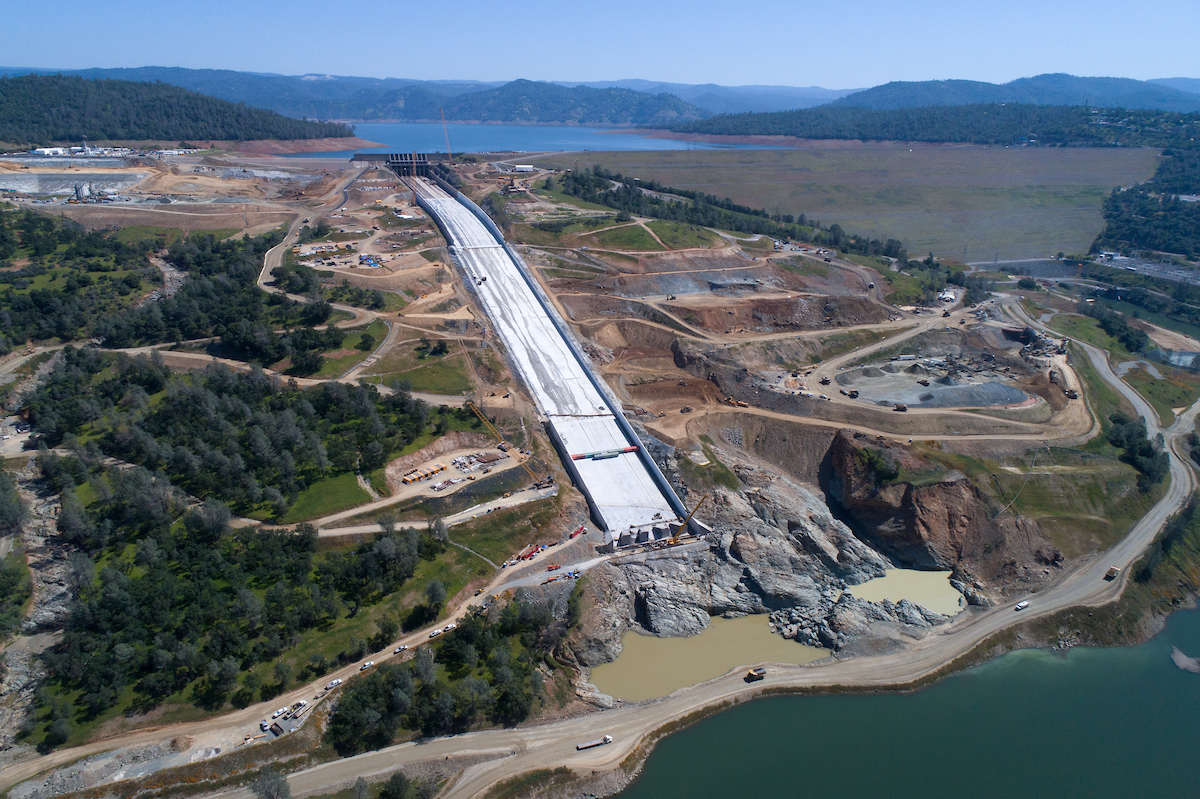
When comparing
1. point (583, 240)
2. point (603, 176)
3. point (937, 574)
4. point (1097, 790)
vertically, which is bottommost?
point (1097, 790)

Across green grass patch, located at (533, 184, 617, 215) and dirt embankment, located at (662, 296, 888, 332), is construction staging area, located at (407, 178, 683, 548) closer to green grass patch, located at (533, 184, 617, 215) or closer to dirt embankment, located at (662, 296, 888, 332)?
dirt embankment, located at (662, 296, 888, 332)

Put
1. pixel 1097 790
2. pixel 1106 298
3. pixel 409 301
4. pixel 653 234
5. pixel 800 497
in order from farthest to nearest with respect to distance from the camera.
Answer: pixel 1106 298 < pixel 653 234 < pixel 409 301 < pixel 800 497 < pixel 1097 790

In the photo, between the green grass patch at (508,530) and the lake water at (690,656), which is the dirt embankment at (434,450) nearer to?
the green grass patch at (508,530)

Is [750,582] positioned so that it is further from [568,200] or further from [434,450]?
[568,200]

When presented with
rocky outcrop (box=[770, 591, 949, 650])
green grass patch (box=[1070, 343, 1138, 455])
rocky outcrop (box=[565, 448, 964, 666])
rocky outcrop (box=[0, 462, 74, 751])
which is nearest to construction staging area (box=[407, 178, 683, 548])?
rocky outcrop (box=[565, 448, 964, 666])

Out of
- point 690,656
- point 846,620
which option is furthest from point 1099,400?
point 690,656

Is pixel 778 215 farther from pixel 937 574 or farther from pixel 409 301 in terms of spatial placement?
pixel 937 574

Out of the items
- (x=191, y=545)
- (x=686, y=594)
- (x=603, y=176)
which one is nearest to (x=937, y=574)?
(x=686, y=594)
